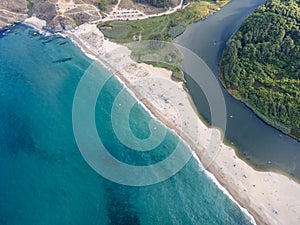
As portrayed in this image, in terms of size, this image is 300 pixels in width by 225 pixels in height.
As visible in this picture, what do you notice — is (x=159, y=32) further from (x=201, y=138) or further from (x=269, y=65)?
(x=201, y=138)

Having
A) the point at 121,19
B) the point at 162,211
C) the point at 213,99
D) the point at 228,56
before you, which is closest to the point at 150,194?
the point at 162,211

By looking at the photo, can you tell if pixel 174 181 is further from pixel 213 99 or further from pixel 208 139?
pixel 213 99

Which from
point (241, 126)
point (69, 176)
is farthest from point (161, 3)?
point (69, 176)

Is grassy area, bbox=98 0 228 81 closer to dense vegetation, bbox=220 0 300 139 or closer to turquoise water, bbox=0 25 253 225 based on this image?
dense vegetation, bbox=220 0 300 139

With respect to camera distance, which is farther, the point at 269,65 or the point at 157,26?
the point at 157,26

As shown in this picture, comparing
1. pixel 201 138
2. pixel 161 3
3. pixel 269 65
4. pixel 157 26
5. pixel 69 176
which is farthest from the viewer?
pixel 161 3

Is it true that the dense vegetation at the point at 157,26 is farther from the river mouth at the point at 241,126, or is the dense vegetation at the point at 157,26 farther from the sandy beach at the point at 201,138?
the sandy beach at the point at 201,138

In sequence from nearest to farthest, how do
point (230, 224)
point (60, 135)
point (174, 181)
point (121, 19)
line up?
1. point (230, 224)
2. point (174, 181)
3. point (60, 135)
4. point (121, 19)
